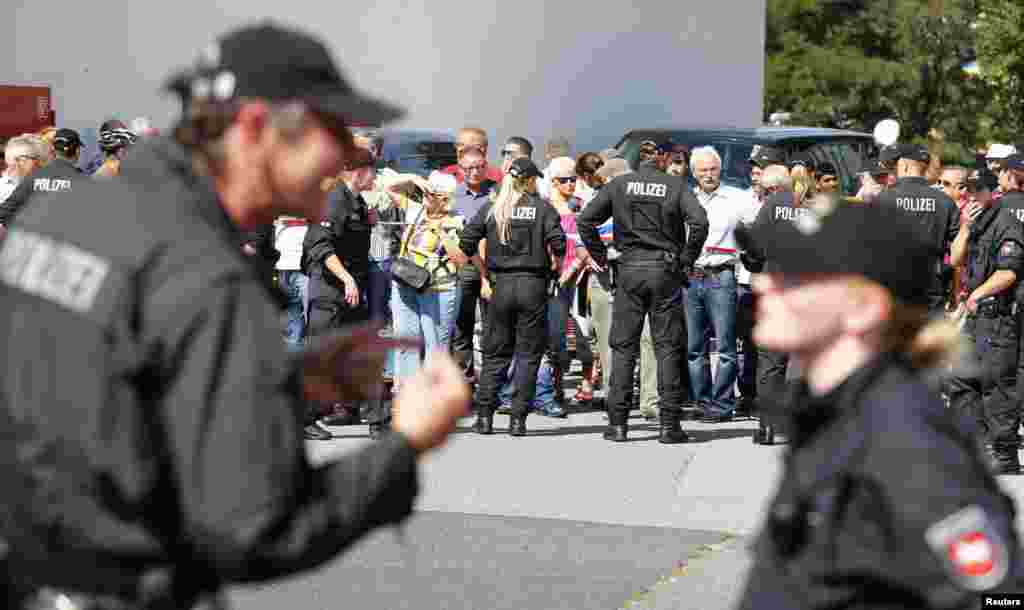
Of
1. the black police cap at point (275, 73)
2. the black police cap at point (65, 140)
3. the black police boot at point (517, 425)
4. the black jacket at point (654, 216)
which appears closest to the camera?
the black police cap at point (275, 73)

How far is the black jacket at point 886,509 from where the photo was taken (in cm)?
259

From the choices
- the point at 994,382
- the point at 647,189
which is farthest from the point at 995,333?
the point at 647,189

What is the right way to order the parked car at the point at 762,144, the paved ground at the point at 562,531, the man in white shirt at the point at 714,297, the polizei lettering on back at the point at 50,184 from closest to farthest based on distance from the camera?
1. the paved ground at the point at 562,531
2. the polizei lettering on back at the point at 50,184
3. the man in white shirt at the point at 714,297
4. the parked car at the point at 762,144

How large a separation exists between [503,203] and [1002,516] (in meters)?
8.71

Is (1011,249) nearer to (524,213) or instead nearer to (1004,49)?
(524,213)

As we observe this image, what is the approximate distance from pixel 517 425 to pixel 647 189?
1853 millimetres

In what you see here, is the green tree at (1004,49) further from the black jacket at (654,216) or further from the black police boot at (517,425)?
the black police boot at (517,425)

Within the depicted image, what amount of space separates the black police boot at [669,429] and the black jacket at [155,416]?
29.4ft

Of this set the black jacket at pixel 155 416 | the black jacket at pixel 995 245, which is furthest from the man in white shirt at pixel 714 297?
the black jacket at pixel 155 416

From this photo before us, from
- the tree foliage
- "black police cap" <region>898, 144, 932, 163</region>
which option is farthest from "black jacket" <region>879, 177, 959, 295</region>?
the tree foliage

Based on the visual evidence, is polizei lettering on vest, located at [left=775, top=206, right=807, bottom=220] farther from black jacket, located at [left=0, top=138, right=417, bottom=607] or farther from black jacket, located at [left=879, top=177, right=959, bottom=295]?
black jacket, located at [left=0, top=138, right=417, bottom=607]

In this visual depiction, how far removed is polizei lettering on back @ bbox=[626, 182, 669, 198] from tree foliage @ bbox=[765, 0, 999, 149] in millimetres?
28300

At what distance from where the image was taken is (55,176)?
10828 mm

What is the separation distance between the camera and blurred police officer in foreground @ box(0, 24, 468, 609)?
2.31 meters
